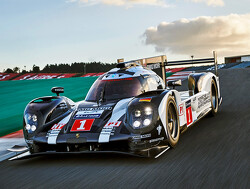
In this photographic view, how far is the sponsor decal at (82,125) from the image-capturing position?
462cm

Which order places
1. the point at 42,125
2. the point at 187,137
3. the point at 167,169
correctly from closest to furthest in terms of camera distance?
the point at 167,169
the point at 42,125
the point at 187,137

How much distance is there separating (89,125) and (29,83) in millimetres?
13912

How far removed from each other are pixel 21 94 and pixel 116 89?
960 cm

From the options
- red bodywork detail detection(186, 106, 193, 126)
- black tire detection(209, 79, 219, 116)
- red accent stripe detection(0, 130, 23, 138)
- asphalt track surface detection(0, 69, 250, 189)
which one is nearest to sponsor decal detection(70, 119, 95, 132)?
asphalt track surface detection(0, 69, 250, 189)

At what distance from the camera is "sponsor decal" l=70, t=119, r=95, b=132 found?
4617 mm

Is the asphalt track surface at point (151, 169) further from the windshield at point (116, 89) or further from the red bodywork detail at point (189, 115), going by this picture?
the windshield at point (116, 89)

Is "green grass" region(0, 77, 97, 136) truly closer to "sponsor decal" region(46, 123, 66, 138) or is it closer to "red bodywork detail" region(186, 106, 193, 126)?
"sponsor decal" region(46, 123, 66, 138)

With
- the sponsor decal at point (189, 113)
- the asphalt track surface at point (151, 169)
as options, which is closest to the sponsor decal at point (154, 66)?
the sponsor decal at point (189, 113)

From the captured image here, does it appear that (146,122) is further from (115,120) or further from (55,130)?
(55,130)

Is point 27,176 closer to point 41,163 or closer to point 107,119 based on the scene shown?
point 41,163

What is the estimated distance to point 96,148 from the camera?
4.45 metres

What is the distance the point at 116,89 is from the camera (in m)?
5.87

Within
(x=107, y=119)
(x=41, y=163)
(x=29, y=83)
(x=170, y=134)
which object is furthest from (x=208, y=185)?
(x=29, y=83)

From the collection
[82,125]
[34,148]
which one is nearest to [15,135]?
[34,148]
